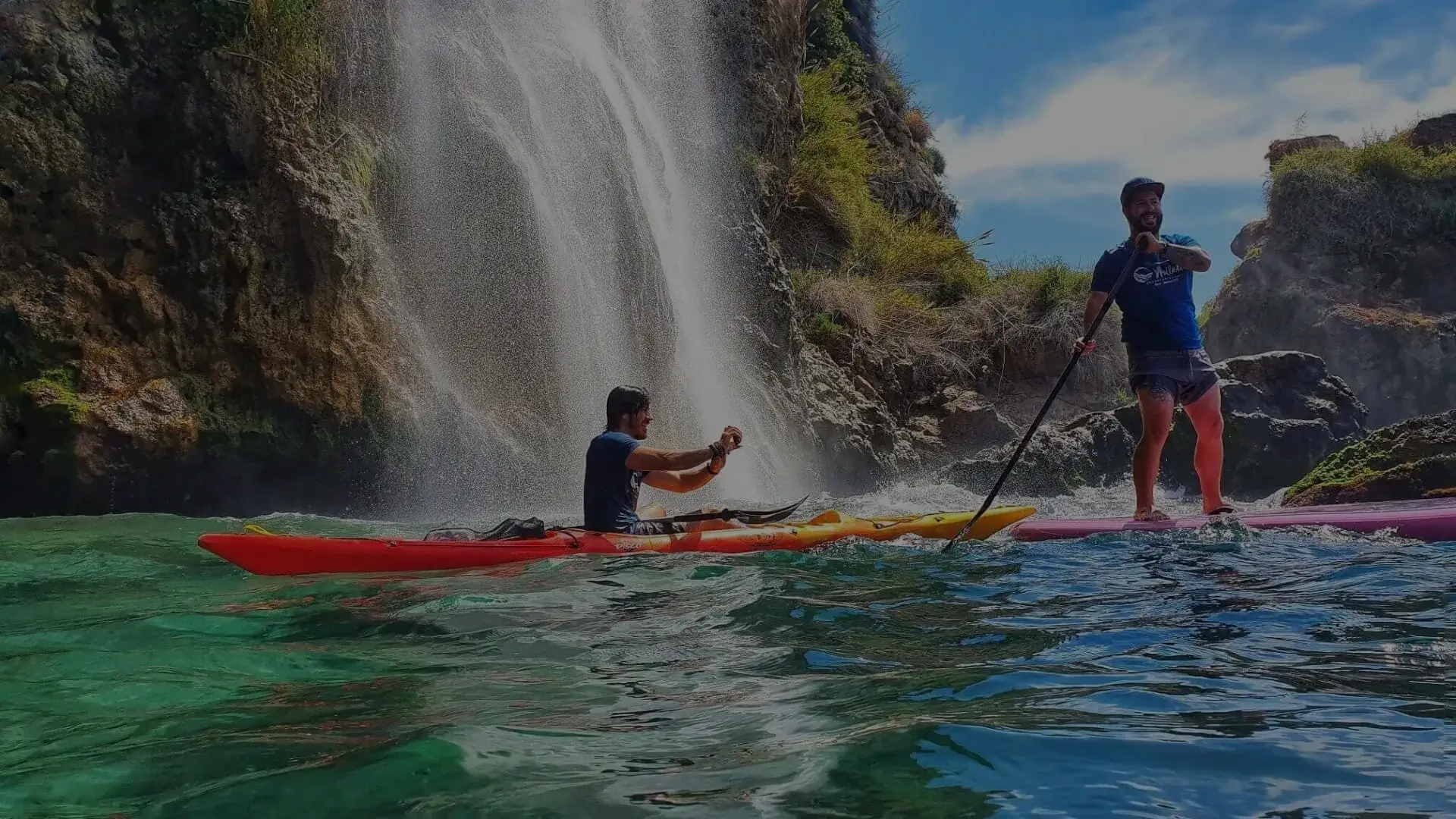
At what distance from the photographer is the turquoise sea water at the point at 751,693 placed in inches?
66.4

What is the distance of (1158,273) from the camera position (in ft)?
18.8

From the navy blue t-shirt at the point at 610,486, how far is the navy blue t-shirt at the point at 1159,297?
2.69 metres

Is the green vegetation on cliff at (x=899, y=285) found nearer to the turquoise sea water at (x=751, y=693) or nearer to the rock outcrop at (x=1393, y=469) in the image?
the rock outcrop at (x=1393, y=469)

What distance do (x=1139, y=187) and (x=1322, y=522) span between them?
1931 millimetres

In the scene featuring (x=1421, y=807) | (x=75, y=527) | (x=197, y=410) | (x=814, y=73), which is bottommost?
(x=1421, y=807)

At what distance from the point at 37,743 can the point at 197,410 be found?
6552 mm

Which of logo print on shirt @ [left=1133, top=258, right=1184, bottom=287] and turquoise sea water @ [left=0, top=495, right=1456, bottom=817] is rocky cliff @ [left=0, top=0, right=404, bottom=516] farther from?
logo print on shirt @ [left=1133, top=258, right=1184, bottom=287]

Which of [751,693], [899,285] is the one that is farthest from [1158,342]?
[899,285]

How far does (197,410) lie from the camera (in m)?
8.07

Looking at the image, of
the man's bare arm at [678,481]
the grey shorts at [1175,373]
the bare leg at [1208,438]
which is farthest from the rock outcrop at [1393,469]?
the man's bare arm at [678,481]

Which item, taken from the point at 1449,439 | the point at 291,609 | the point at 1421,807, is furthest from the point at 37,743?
the point at 1449,439

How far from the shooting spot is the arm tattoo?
218 inches

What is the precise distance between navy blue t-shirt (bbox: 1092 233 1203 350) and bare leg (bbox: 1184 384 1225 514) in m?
0.30

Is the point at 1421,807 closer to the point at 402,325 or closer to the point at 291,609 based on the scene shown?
the point at 291,609
